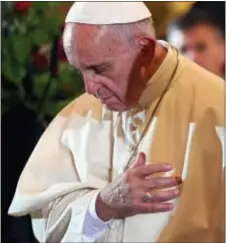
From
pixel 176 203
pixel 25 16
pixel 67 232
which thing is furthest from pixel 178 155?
pixel 25 16

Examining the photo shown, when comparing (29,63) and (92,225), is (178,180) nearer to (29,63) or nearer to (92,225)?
(92,225)

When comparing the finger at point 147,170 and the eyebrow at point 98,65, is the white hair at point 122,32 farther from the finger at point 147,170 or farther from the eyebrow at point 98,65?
the finger at point 147,170

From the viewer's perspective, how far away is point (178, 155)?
904 mm

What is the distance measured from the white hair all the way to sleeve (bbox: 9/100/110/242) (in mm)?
166

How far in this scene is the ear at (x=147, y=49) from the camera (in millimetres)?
856

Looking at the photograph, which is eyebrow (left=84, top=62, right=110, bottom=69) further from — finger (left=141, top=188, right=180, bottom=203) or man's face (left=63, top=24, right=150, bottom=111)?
finger (left=141, top=188, right=180, bottom=203)

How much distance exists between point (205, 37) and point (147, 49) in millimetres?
112

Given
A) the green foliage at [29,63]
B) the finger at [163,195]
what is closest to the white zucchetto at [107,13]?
the green foliage at [29,63]

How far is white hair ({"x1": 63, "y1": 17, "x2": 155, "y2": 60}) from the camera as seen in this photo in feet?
2.75

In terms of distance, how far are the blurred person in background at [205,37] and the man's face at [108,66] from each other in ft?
0.31

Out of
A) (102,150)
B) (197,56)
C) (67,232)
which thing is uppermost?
(197,56)

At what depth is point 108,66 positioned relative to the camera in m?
0.86

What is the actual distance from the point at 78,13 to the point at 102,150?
20 cm

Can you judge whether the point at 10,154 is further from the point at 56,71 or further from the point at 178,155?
the point at 178,155
